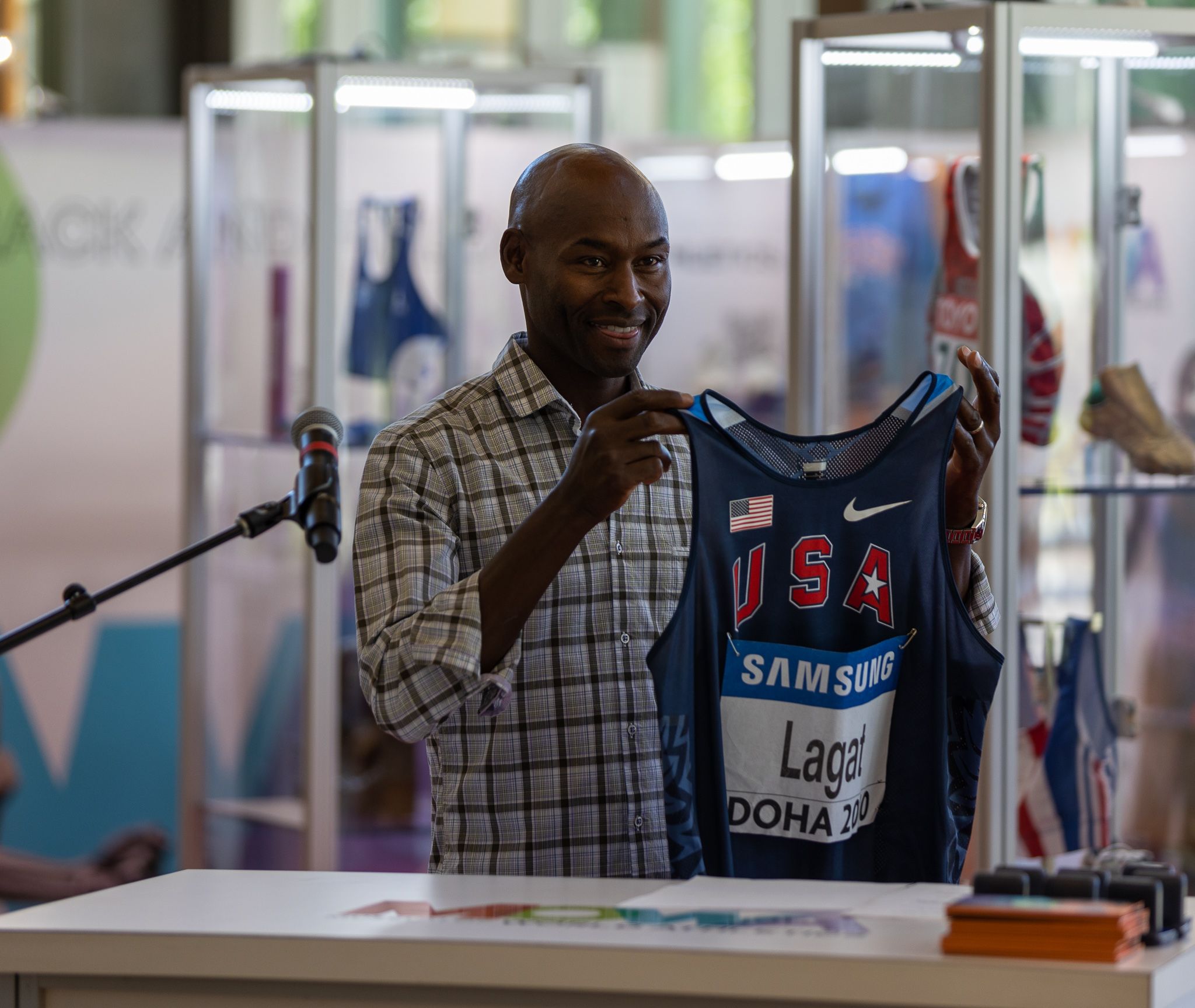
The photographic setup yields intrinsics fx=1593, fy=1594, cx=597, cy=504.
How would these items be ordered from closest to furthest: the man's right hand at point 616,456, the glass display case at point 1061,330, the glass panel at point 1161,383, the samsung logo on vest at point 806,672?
the man's right hand at point 616,456
the samsung logo on vest at point 806,672
the glass display case at point 1061,330
the glass panel at point 1161,383

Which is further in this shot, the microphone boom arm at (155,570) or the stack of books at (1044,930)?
the microphone boom arm at (155,570)

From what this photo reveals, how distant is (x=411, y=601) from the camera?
6.23ft

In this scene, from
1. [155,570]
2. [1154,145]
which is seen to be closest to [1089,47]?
[1154,145]

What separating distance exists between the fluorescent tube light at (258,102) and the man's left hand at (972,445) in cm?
244

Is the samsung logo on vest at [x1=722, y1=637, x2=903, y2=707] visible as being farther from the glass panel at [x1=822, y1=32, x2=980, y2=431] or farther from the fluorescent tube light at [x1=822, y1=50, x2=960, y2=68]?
the fluorescent tube light at [x1=822, y1=50, x2=960, y2=68]

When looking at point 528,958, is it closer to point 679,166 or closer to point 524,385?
point 524,385

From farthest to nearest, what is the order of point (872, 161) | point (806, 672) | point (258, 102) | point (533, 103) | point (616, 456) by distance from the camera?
point (533, 103), point (258, 102), point (872, 161), point (806, 672), point (616, 456)

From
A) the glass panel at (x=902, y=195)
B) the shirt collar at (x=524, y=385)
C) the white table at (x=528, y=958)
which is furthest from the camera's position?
the glass panel at (x=902, y=195)

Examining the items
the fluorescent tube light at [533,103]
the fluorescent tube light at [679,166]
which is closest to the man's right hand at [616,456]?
the fluorescent tube light at [533,103]

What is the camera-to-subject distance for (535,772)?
204 centimetres

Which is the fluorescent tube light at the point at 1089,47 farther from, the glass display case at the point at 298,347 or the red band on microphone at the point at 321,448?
the red band on microphone at the point at 321,448

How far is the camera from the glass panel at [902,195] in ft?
10.4

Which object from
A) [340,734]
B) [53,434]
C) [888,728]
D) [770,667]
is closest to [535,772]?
[770,667]

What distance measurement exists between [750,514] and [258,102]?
8.47 feet
